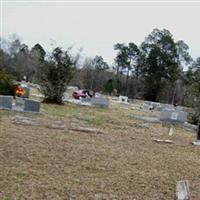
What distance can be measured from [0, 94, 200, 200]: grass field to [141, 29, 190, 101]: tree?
40.8 meters

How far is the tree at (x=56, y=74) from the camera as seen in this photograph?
20.2 metres

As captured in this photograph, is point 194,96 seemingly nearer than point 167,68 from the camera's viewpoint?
Yes

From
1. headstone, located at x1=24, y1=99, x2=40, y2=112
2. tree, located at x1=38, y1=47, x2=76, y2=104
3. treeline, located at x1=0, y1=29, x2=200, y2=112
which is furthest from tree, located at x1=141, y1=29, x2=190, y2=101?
headstone, located at x1=24, y1=99, x2=40, y2=112

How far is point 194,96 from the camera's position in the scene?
65.9ft

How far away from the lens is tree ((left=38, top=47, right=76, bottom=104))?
66.2 feet

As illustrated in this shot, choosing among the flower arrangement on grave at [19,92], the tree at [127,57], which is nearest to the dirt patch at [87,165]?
the flower arrangement on grave at [19,92]

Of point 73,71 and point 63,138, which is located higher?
point 73,71

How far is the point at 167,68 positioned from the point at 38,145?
45393mm

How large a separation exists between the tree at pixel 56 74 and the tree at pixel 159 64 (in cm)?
3046

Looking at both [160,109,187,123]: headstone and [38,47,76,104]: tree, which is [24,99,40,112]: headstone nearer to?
[160,109,187,123]: headstone

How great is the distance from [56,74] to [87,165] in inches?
577

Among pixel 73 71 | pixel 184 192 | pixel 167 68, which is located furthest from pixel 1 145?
pixel 167 68

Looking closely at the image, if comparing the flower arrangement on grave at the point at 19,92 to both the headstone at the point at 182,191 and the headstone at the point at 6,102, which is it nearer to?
the headstone at the point at 6,102

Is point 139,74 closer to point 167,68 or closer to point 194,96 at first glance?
point 167,68
